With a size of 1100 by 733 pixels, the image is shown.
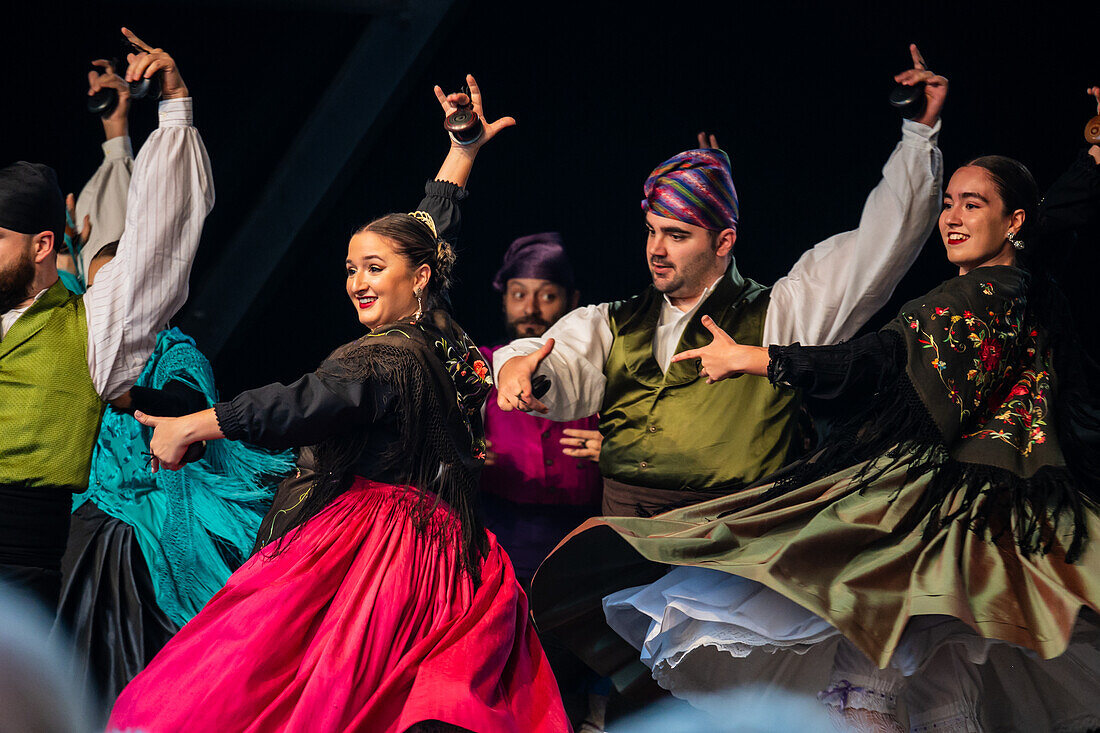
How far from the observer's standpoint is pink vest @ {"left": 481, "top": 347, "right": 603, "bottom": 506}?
3867mm

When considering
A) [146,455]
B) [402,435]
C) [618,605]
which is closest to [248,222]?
[146,455]

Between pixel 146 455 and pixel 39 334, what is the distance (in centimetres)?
63

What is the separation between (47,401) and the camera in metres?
2.93

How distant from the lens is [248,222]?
435cm

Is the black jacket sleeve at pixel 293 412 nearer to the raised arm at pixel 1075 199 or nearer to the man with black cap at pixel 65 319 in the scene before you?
the man with black cap at pixel 65 319

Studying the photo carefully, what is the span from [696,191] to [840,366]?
3.07 feet

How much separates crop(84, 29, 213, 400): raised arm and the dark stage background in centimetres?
116

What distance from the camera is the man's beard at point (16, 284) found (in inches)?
120

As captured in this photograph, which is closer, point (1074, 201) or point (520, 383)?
point (1074, 201)

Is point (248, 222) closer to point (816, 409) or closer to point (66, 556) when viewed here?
point (66, 556)

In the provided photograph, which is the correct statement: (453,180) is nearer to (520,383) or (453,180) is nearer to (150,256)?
(520,383)

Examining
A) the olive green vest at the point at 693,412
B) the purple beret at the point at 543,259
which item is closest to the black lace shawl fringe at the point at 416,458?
the olive green vest at the point at 693,412

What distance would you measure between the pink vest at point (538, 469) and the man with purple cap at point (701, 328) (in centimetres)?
36

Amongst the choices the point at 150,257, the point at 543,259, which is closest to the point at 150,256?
the point at 150,257
